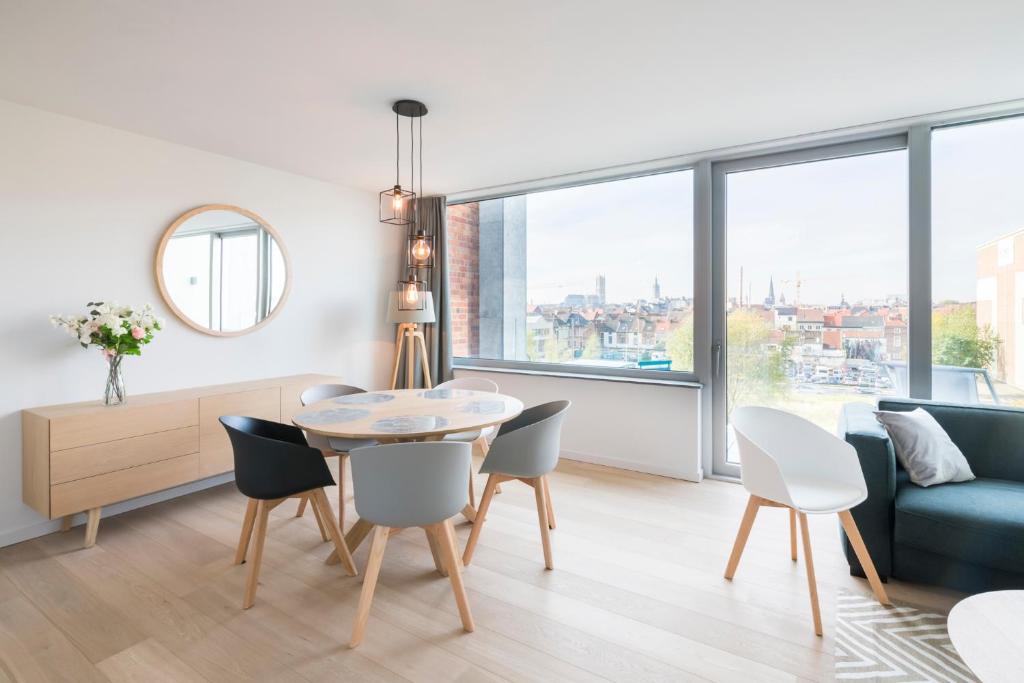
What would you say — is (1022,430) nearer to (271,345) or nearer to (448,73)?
(448,73)

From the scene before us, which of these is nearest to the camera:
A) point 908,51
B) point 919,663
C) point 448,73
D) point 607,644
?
point 919,663

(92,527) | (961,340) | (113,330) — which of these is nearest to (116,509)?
(92,527)

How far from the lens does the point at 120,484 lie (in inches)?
111

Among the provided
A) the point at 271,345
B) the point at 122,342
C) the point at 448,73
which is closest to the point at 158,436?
the point at 122,342

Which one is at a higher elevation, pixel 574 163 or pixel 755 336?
pixel 574 163

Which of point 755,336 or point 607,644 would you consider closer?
point 607,644

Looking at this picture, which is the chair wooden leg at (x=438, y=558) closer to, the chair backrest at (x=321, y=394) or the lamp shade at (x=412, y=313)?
the chair backrest at (x=321, y=394)

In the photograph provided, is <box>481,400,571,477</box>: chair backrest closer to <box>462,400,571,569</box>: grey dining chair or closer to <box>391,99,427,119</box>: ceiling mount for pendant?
<box>462,400,571,569</box>: grey dining chair

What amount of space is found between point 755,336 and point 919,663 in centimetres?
226

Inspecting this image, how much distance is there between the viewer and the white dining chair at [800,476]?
6.70ft

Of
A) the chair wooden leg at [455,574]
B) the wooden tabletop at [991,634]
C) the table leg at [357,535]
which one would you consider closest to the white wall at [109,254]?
the table leg at [357,535]

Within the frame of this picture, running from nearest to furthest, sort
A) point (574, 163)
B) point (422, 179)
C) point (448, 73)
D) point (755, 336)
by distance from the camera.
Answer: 1. point (448, 73)
2. point (755, 336)
3. point (574, 163)
4. point (422, 179)

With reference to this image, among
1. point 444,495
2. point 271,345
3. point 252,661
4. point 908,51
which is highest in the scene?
point 908,51

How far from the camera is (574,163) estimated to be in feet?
12.8
